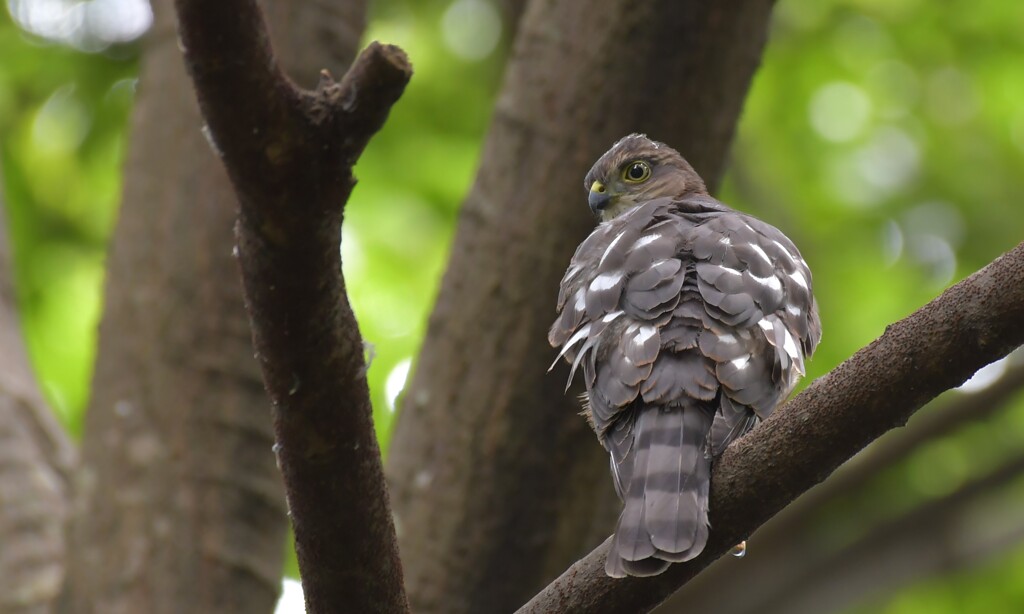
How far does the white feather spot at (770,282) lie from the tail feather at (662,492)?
49 cm

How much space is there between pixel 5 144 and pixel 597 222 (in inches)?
165

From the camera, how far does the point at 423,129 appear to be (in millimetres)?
6602

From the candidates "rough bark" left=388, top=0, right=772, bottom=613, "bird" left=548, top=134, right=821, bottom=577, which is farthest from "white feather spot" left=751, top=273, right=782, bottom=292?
"rough bark" left=388, top=0, right=772, bottom=613

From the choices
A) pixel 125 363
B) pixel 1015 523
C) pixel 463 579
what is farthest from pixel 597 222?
pixel 1015 523

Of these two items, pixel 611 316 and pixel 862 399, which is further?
pixel 611 316

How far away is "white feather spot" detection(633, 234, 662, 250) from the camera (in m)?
3.28

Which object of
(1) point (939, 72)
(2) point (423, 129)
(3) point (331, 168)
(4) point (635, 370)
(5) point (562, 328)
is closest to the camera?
(3) point (331, 168)

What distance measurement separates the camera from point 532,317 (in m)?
3.91

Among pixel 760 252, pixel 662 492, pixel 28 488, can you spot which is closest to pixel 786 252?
pixel 760 252


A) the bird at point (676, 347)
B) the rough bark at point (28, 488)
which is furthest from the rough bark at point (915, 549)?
the rough bark at point (28, 488)

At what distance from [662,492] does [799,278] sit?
1.05m

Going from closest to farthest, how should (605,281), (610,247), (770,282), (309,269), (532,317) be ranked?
(309,269)
(770,282)
(605,281)
(610,247)
(532,317)

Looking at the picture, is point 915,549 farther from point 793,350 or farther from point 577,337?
point 577,337

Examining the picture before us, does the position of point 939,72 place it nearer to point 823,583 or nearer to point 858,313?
point 858,313
